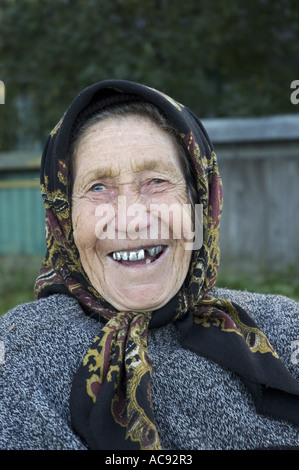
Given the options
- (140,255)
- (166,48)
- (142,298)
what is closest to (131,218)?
(140,255)

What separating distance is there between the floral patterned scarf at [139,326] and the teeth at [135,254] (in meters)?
0.14

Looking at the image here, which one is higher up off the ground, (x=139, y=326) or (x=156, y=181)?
(x=156, y=181)

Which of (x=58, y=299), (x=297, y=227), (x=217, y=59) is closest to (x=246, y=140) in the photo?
(x=297, y=227)

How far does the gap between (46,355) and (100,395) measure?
0.77ft

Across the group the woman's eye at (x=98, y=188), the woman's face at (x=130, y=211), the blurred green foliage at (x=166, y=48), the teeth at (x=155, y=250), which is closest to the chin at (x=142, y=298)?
the woman's face at (x=130, y=211)

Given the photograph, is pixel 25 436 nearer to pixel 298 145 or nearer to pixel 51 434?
pixel 51 434

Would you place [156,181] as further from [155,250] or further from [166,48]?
[166,48]

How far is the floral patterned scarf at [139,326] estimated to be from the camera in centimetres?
162

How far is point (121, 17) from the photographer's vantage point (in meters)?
9.28

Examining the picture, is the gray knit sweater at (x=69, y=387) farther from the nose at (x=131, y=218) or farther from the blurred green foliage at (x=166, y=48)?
the blurred green foliage at (x=166, y=48)

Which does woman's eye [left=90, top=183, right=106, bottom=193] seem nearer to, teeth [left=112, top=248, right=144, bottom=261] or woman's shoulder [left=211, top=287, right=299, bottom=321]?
teeth [left=112, top=248, right=144, bottom=261]

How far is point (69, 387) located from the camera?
171 centimetres

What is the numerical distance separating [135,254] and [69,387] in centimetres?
46

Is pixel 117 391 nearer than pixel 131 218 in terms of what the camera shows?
Yes
